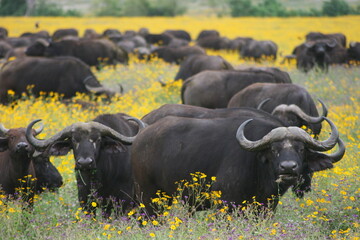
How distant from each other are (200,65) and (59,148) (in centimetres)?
1045

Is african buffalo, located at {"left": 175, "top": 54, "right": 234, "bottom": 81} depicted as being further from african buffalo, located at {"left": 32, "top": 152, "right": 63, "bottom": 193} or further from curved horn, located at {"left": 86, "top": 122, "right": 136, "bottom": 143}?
curved horn, located at {"left": 86, "top": 122, "right": 136, "bottom": 143}

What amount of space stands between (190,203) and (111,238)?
1.17 metres

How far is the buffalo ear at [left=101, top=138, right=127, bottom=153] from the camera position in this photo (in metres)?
7.24

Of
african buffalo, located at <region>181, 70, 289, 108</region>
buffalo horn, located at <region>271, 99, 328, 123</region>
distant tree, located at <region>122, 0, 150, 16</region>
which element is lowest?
distant tree, located at <region>122, 0, 150, 16</region>

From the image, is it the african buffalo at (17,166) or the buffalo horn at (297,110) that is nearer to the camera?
the african buffalo at (17,166)

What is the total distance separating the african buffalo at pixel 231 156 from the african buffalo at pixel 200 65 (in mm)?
9898

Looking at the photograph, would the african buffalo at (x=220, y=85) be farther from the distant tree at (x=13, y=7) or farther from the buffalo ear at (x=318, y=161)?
the distant tree at (x=13, y=7)


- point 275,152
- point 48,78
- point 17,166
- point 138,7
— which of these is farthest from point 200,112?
point 138,7

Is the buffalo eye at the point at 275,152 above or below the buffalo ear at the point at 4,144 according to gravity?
above

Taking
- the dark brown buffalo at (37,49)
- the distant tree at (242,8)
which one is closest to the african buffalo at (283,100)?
the dark brown buffalo at (37,49)

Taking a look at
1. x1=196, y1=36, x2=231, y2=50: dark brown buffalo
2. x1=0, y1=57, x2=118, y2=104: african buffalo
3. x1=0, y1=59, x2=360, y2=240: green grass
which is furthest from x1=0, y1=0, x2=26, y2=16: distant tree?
x1=0, y1=59, x2=360, y2=240: green grass

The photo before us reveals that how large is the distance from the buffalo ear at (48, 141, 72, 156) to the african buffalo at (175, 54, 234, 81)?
9.95 meters

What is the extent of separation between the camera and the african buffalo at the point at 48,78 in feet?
49.7

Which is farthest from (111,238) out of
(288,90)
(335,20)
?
(335,20)
